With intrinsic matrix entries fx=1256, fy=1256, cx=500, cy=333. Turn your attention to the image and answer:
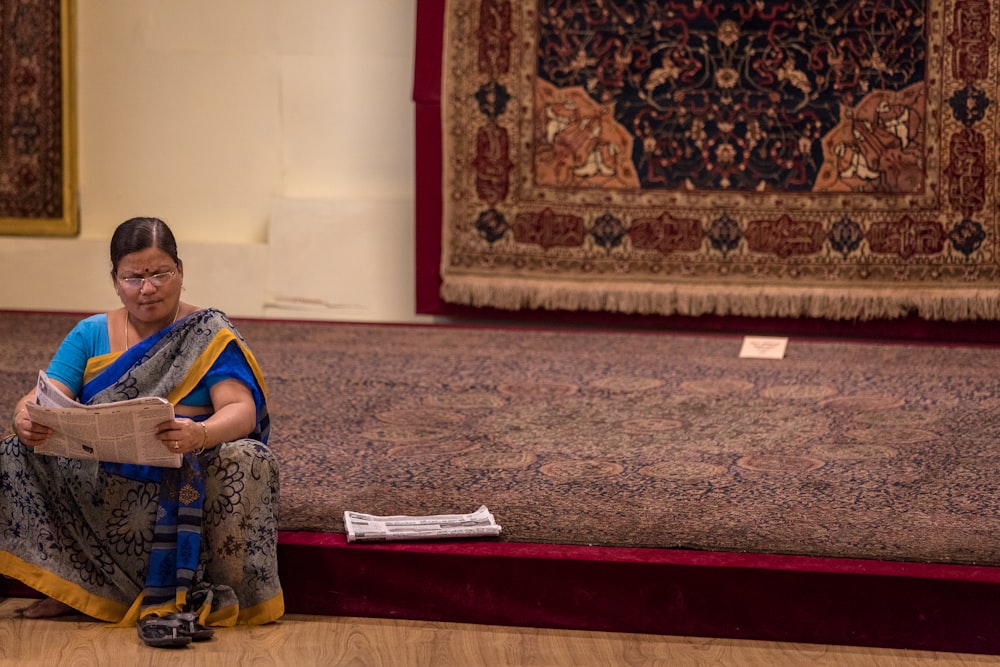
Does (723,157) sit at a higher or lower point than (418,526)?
higher

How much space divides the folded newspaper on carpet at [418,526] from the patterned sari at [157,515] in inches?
8.3

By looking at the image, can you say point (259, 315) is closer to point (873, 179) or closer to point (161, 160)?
point (161, 160)

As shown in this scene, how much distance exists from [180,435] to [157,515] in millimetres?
239

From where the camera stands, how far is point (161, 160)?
6.01 meters

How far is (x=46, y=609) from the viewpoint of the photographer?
8.49ft

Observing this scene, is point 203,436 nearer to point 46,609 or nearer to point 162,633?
point 162,633

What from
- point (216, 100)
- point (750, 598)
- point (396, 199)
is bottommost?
point (750, 598)

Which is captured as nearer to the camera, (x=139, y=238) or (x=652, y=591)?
(x=139, y=238)

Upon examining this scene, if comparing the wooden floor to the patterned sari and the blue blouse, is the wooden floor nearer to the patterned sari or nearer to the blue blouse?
the patterned sari

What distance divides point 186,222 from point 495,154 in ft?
5.09

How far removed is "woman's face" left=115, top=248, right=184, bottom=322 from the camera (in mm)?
2469

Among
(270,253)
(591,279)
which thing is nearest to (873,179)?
(591,279)

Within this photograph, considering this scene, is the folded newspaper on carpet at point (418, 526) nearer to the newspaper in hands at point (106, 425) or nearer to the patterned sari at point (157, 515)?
the patterned sari at point (157, 515)

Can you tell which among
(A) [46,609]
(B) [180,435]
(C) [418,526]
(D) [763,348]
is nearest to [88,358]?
(B) [180,435]
